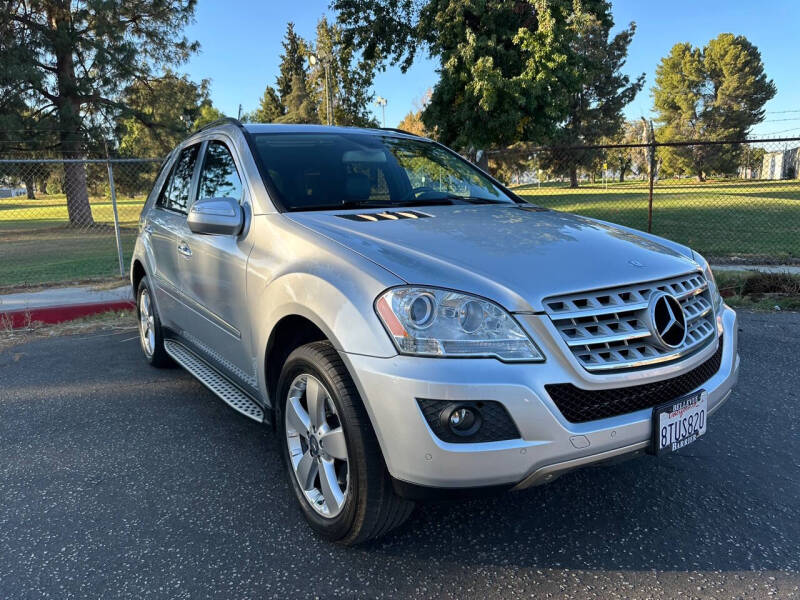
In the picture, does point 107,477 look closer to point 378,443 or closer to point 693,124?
point 378,443

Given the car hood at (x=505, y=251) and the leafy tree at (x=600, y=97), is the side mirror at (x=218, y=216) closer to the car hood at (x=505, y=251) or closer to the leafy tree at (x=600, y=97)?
the car hood at (x=505, y=251)

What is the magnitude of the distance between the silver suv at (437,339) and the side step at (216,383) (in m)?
0.02

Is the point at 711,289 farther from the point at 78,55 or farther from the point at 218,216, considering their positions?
the point at 78,55

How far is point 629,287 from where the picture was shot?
2215mm

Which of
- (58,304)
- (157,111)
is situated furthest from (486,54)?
(58,304)

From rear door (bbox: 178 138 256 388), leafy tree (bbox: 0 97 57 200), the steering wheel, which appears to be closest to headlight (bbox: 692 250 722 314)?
the steering wheel

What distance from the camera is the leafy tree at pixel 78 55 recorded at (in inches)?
802

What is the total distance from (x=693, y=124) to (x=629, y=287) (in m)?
76.3

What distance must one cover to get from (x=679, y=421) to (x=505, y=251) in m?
0.91

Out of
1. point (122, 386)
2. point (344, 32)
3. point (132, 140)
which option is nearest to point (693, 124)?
point (344, 32)

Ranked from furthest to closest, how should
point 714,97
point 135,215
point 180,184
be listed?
point 714,97
point 135,215
point 180,184

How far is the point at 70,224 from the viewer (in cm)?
2128

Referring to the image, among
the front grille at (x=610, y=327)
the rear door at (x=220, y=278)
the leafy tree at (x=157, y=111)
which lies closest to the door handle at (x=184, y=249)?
the rear door at (x=220, y=278)

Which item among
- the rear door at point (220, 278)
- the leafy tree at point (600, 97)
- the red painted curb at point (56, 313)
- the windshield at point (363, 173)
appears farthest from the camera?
the leafy tree at point (600, 97)
